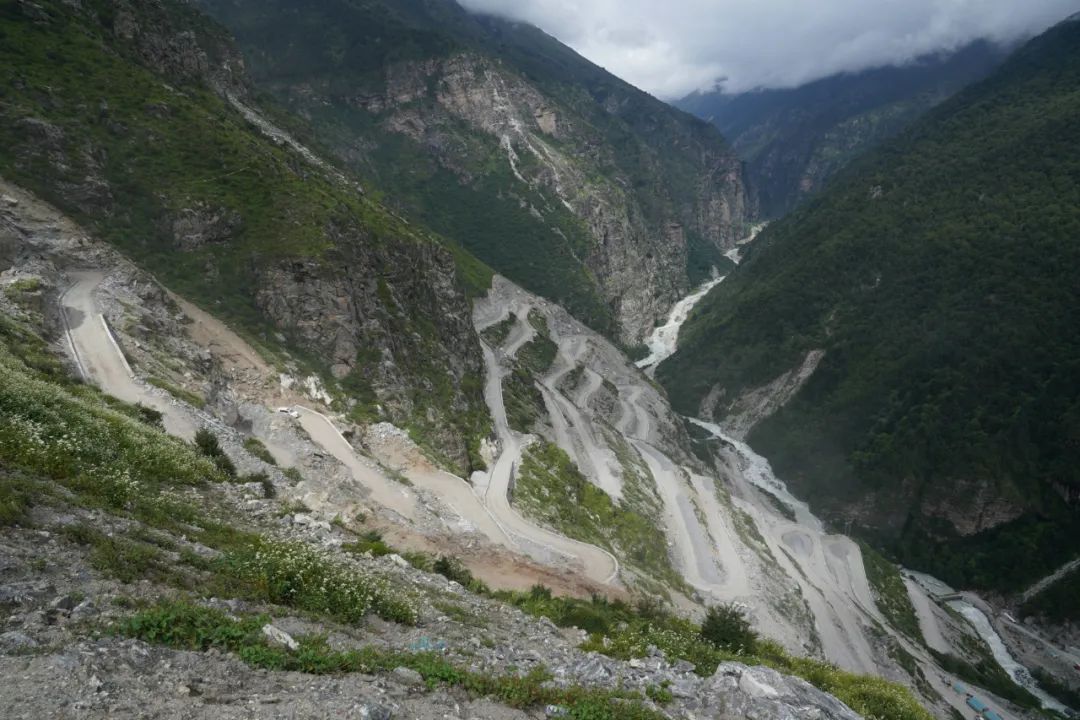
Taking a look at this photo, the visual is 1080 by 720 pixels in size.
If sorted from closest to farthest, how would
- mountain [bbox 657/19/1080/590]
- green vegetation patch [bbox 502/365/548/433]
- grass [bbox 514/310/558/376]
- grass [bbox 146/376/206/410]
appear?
grass [bbox 146/376/206/410] → green vegetation patch [bbox 502/365/548/433] → grass [bbox 514/310/558/376] → mountain [bbox 657/19/1080/590]

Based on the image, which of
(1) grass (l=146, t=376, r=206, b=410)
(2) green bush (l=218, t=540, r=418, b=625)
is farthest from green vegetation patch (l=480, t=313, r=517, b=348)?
(2) green bush (l=218, t=540, r=418, b=625)

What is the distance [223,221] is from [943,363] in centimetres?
14832

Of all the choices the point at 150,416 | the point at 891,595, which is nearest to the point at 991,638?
the point at 891,595

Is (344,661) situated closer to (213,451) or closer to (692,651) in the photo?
(692,651)

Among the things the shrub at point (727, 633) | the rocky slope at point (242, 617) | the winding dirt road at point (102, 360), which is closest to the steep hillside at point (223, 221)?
the winding dirt road at point (102, 360)

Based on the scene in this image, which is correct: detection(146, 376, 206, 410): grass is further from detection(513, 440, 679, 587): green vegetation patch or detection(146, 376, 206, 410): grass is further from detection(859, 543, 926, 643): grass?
detection(859, 543, 926, 643): grass

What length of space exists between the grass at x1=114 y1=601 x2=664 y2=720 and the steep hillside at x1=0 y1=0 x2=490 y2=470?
32.9 metres

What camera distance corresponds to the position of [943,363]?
458 feet

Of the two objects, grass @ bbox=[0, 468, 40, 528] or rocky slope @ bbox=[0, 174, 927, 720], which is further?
grass @ bbox=[0, 468, 40, 528]

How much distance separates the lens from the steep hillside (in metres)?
45.8

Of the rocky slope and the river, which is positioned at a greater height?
the rocky slope

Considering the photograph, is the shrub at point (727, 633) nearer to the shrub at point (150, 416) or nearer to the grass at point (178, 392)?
the shrub at point (150, 416)

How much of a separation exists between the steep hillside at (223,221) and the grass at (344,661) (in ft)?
108

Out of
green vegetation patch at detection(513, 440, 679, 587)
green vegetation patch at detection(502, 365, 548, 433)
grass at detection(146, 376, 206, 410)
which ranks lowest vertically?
green vegetation patch at detection(513, 440, 679, 587)
